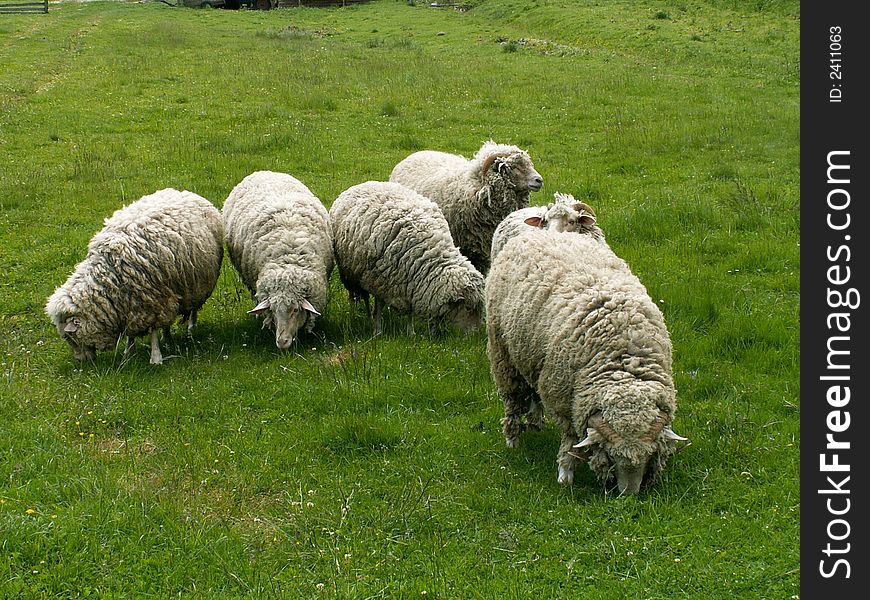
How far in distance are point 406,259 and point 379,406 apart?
2236 mm

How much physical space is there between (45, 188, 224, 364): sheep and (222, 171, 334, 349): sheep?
490mm

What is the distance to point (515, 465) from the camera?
20.7 ft

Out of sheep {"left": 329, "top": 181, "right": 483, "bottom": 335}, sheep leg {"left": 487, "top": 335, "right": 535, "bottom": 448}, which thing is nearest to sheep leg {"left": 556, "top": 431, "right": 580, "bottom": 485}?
sheep leg {"left": 487, "top": 335, "right": 535, "bottom": 448}

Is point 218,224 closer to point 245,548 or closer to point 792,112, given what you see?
point 245,548

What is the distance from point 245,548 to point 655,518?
2419mm

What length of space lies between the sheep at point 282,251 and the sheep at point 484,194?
159 centimetres

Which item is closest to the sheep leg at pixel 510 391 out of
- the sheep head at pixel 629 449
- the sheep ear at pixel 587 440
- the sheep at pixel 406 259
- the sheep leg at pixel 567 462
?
the sheep leg at pixel 567 462

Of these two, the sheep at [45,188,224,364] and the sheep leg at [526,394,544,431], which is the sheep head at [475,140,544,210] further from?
the sheep leg at [526,394,544,431]

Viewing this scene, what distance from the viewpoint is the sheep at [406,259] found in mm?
8922

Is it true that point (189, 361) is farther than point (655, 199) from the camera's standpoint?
No

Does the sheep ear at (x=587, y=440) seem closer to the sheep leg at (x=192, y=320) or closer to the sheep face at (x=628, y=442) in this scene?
the sheep face at (x=628, y=442)

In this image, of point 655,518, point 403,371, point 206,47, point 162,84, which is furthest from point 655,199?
point 206,47

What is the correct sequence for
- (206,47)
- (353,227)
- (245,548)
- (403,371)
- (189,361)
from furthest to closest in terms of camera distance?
(206,47) < (353,227) < (189,361) < (403,371) < (245,548)
